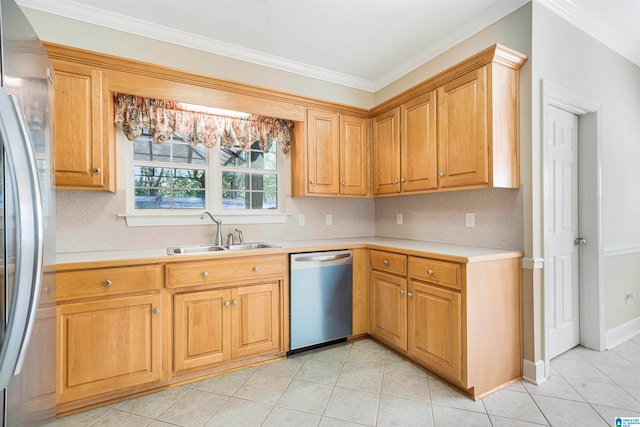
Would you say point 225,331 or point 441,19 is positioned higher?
point 441,19

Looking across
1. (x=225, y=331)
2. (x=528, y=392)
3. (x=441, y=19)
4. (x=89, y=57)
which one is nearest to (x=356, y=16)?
(x=441, y=19)

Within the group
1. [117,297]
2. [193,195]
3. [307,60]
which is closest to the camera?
[117,297]

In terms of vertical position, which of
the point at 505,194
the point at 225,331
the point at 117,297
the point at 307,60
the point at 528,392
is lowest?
the point at 528,392

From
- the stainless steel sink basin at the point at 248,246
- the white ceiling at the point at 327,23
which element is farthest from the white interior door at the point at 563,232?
the stainless steel sink basin at the point at 248,246

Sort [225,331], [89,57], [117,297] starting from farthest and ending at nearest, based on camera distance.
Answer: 1. [225,331]
2. [89,57]
3. [117,297]

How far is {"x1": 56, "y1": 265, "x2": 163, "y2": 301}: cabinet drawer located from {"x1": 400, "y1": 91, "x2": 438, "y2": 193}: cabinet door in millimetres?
2181

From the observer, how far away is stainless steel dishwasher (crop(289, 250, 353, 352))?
2.57 metres

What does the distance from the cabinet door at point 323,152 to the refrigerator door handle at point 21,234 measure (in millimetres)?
2264

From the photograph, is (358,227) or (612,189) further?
(358,227)

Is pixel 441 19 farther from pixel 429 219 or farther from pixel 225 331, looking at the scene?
pixel 225 331

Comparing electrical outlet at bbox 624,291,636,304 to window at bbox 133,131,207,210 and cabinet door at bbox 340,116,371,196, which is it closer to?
cabinet door at bbox 340,116,371,196

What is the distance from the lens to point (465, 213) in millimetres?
2646

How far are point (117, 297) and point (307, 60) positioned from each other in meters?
2.62

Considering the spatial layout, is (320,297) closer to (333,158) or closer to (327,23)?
(333,158)
